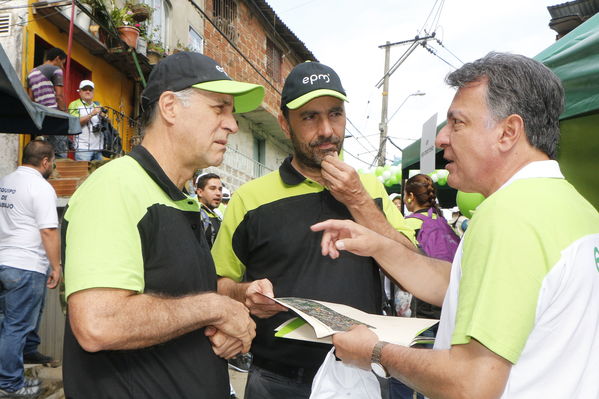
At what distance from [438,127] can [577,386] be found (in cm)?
Answer: 370

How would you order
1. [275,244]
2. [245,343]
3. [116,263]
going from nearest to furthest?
[116,263] < [245,343] < [275,244]

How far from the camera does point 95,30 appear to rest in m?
9.53

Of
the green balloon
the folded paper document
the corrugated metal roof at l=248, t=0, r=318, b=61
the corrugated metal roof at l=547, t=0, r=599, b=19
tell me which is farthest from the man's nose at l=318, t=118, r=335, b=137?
the corrugated metal roof at l=248, t=0, r=318, b=61

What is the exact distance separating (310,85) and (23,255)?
139 inches

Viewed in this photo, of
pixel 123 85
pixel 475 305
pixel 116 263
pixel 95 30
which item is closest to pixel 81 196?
pixel 116 263

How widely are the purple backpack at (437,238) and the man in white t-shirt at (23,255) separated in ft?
11.4

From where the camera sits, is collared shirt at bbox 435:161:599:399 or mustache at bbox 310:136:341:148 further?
mustache at bbox 310:136:341:148

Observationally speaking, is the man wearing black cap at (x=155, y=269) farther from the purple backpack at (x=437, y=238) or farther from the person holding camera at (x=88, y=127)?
the person holding camera at (x=88, y=127)

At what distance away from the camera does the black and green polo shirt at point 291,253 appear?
215cm

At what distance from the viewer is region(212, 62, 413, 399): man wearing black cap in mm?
2135

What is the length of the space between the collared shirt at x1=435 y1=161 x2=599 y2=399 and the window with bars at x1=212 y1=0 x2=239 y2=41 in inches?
587

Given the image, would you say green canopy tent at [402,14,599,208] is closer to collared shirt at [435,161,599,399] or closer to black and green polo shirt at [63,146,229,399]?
collared shirt at [435,161,599,399]

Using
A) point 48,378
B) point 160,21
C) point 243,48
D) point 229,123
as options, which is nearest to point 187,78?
point 229,123

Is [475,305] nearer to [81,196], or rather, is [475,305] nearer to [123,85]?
[81,196]
